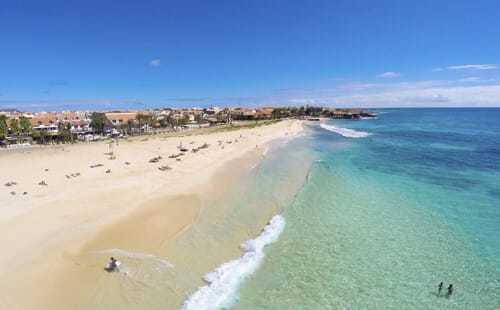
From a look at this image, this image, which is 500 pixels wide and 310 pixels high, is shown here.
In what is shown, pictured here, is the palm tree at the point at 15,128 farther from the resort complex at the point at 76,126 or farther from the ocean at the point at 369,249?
the ocean at the point at 369,249

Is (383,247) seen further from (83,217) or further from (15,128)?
(15,128)

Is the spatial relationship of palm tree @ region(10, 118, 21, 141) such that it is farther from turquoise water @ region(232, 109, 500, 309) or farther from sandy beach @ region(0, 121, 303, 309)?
turquoise water @ region(232, 109, 500, 309)

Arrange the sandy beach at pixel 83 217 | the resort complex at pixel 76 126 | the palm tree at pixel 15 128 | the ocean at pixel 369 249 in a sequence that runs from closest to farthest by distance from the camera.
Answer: the ocean at pixel 369 249
the sandy beach at pixel 83 217
the resort complex at pixel 76 126
the palm tree at pixel 15 128

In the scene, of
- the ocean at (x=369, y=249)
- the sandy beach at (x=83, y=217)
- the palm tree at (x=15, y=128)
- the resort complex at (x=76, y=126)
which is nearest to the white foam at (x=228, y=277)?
the ocean at (x=369, y=249)

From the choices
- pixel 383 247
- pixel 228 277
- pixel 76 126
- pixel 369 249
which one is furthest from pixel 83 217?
pixel 76 126

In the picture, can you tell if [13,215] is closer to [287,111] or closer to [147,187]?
[147,187]

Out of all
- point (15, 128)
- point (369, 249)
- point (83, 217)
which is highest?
point (15, 128)
